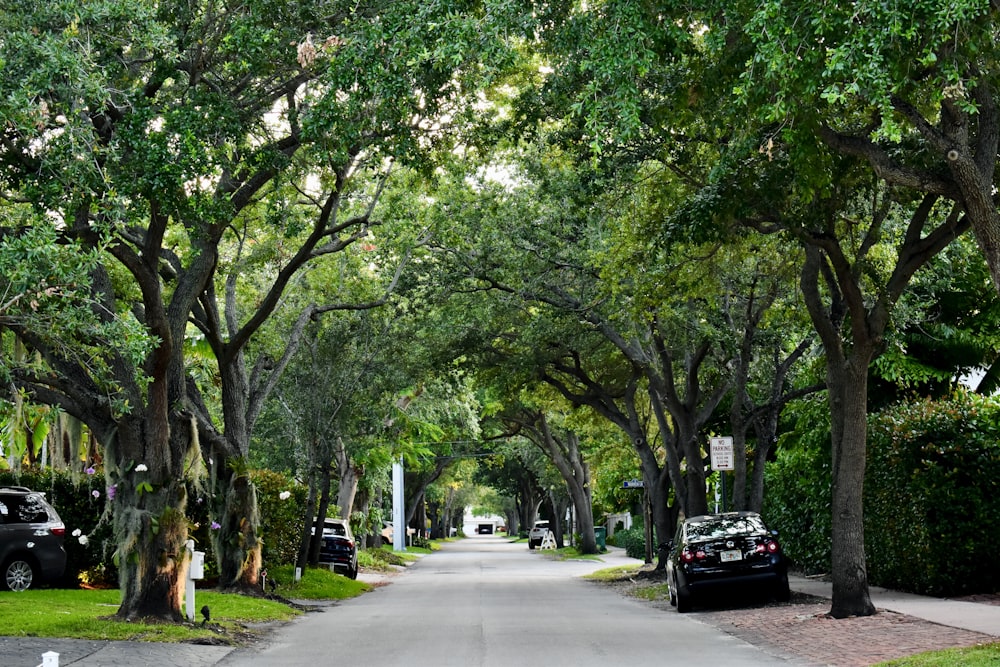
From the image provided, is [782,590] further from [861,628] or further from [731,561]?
[861,628]

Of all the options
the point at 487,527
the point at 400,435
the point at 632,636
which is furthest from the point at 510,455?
the point at 487,527

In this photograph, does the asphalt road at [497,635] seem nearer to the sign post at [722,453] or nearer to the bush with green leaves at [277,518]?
Answer: the bush with green leaves at [277,518]

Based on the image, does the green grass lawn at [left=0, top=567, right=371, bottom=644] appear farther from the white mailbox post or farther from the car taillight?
the car taillight

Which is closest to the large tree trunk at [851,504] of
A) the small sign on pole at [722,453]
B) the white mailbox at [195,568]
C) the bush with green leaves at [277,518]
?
the small sign on pole at [722,453]

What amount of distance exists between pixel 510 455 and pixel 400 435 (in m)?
26.6

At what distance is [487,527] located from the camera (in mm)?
162375

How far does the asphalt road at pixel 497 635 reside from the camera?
→ 1252 cm

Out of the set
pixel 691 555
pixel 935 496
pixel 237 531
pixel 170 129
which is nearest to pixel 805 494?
pixel 691 555

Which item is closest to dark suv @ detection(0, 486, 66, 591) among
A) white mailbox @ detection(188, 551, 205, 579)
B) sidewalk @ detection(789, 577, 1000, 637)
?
white mailbox @ detection(188, 551, 205, 579)

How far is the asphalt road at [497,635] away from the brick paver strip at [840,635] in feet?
1.45

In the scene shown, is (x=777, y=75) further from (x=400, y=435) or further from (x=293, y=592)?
(x=400, y=435)

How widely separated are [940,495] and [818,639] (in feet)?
15.3

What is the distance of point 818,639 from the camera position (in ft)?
43.9

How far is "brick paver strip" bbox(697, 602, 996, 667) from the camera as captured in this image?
11812 millimetres
